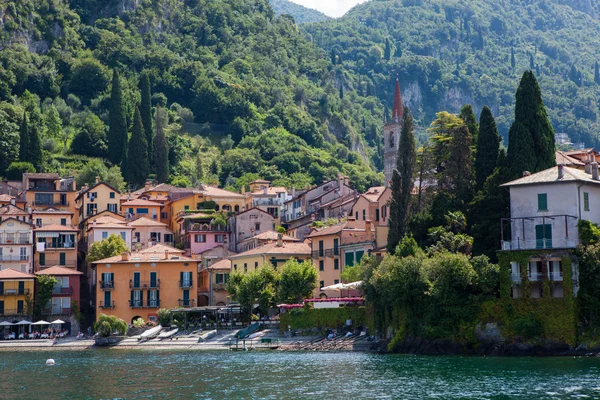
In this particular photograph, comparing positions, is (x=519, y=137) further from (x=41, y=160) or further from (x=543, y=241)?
(x=41, y=160)

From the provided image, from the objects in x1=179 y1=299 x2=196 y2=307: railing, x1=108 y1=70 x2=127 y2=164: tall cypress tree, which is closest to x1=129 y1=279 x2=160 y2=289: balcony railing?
x1=179 y1=299 x2=196 y2=307: railing

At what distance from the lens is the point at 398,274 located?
236 feet

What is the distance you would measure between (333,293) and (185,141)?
92.4 metres

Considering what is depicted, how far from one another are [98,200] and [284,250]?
1331 inches

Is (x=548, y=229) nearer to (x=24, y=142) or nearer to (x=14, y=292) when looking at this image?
(x=14, y=292)

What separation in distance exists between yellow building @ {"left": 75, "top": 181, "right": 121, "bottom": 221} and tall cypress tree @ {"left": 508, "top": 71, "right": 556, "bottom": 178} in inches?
2452

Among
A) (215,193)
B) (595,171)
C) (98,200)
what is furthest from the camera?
(215,193)

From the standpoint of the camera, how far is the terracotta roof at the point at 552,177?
6769 centimetres

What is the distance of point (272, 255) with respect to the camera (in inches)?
3932

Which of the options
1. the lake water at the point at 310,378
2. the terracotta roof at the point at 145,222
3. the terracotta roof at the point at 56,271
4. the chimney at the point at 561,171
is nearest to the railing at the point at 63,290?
the terracotta roof at the point at 56,271

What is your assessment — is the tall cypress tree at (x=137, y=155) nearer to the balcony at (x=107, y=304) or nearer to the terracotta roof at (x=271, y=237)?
the terracotta roof at (x=271, y=237)

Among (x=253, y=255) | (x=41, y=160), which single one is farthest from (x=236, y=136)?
(x=253, y=255)

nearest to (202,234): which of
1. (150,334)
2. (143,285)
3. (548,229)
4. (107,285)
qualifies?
(143,285)

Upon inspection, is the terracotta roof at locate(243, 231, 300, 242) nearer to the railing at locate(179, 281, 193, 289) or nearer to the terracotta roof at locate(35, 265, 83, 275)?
the railing at locate(179, 281, 193, 289)
